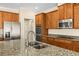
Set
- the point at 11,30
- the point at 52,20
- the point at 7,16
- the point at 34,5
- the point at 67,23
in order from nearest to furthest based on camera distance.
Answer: the point at 34,5 < the point at 7,16 < the point at 11,30 < the point at 52,20 < the point at 67,23

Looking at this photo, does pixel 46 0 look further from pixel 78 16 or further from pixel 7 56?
pixel 78 16

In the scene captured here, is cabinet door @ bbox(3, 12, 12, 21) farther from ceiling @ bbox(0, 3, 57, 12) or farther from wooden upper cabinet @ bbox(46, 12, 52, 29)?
wooden upper cabinet @ bbox(46, 12, 52, 29)

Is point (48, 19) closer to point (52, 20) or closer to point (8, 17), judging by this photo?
point (52, 20)

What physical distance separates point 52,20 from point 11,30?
0.73m

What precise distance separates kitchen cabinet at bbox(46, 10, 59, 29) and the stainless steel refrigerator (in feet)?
1.65

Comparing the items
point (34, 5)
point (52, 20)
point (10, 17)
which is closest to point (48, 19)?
point (52, 20)

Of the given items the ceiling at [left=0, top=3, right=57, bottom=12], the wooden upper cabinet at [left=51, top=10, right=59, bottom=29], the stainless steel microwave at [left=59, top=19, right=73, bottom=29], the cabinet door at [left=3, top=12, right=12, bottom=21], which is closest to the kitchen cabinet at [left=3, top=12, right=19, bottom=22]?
the cabinet door at [left=3, top=12, right=12, bottom=21]

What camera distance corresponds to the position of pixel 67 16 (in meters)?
3.35

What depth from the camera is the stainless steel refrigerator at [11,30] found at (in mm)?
2285

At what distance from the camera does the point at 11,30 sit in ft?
7.82

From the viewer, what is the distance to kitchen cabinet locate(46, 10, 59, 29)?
240 centimetres

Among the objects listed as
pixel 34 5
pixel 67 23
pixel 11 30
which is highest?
pixel 34 5

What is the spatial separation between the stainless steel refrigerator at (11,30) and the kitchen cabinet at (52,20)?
1.65 feet

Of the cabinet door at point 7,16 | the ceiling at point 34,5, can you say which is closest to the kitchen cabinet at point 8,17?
the cabinet door at point 7,16
